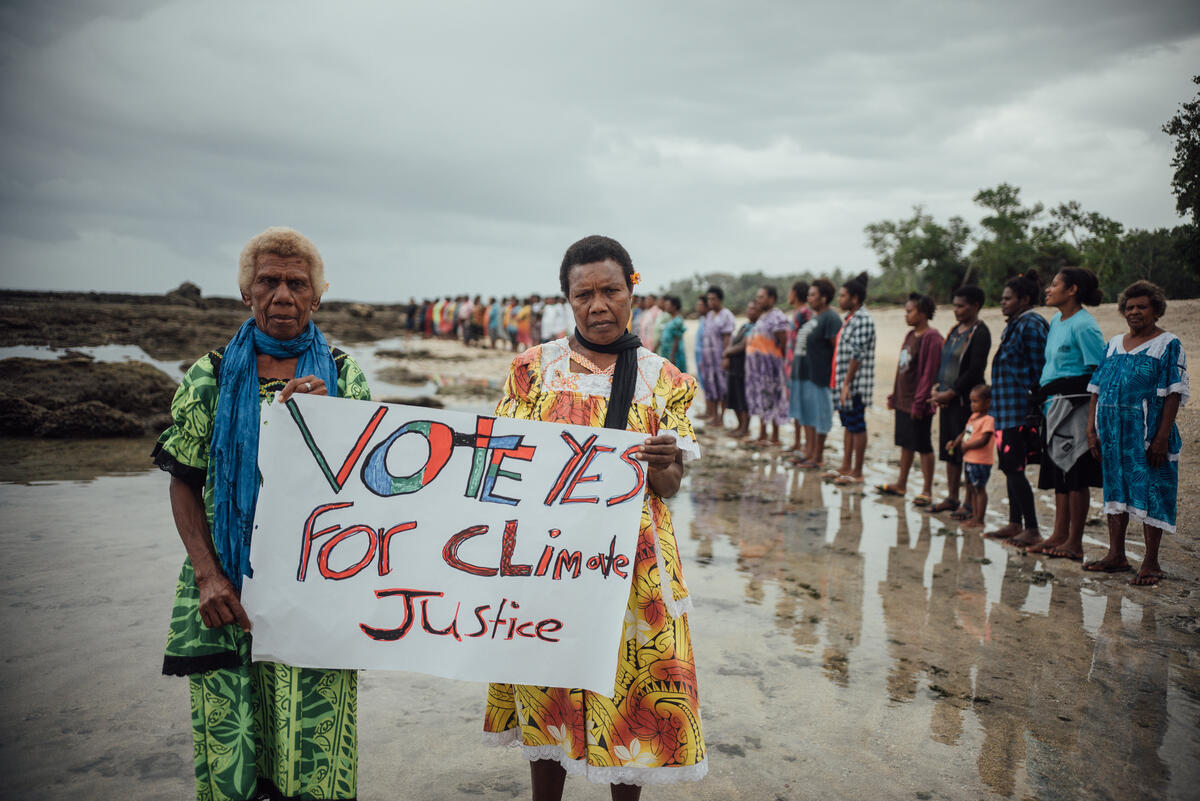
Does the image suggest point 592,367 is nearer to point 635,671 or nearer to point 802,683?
point 635,671

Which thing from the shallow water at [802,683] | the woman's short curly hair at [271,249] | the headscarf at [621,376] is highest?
the woman's short curly hair at [271,249]

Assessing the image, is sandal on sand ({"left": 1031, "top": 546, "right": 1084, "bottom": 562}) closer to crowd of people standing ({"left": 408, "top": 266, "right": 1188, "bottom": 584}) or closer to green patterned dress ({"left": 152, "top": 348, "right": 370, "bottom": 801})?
crowd of people standing ({"left": 408, "top": 266, "right": 1188, "bottom": 584})

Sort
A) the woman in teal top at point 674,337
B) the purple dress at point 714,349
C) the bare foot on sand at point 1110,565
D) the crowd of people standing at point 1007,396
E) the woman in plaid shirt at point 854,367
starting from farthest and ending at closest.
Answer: the woman in teal top at point 674,337 < the purple dress at point 714,349 < the woman in plaid shirt at point 854,367 < the bare foot on sand at point 1110,565 < the crowd of people standing at point 1007,396

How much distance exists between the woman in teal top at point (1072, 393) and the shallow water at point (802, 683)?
1.51ft

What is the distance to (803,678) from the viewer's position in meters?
3.51

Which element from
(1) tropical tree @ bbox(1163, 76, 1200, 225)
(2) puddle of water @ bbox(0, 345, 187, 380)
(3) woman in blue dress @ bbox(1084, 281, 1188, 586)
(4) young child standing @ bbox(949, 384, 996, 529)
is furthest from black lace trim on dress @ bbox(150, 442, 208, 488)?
(2) puddle of water @ bbox(0, 345, 187, 380)

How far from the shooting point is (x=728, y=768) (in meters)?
2.75

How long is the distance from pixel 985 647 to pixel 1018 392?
280cm

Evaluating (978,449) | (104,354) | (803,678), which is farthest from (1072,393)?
(104,354)

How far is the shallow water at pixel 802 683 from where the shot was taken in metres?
2.67

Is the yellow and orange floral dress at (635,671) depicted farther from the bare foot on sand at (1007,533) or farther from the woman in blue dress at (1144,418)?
the bare foot on sand at (1007,533)

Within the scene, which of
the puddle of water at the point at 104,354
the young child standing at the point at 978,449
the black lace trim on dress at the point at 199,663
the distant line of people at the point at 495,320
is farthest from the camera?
the distant line of people at the point at 495,320

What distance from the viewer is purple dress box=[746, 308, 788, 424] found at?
33.8ft

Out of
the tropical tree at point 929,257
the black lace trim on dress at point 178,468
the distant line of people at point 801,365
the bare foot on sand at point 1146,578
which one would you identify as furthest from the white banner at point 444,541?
the tropical tree at point 929,257
